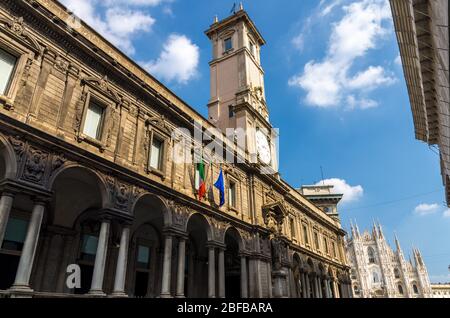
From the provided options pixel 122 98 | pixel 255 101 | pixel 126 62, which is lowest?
pixel 122 98

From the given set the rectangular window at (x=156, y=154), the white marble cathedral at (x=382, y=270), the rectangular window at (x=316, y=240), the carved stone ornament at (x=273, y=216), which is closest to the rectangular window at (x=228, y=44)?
the carved stone ornament at (x=273, y=216)

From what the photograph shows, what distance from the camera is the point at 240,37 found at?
28.4m

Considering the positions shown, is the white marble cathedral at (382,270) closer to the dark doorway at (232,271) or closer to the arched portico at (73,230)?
the dark doorway at (232,271)

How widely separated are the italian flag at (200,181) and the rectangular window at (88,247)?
5350mm

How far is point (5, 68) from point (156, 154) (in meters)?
6.77

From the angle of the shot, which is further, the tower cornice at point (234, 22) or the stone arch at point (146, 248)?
the tower cornice at point (234, 22)

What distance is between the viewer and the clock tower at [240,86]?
24422 millimetres

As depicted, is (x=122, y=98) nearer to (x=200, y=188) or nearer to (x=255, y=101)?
(x=200, y=188)

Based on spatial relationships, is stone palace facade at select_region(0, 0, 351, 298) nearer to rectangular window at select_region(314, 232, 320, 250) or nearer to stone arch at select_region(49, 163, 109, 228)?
stone arch at select_region(49, 163, 109, 228)

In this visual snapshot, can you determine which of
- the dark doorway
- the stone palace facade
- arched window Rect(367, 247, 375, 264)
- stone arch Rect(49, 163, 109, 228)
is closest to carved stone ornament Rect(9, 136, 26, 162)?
the stone palace facade

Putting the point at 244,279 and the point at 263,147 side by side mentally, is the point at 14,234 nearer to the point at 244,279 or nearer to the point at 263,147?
the point at 244,279

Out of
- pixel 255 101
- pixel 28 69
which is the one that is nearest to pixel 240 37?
pixel 255 101

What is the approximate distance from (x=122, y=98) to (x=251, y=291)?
13.1 meters
